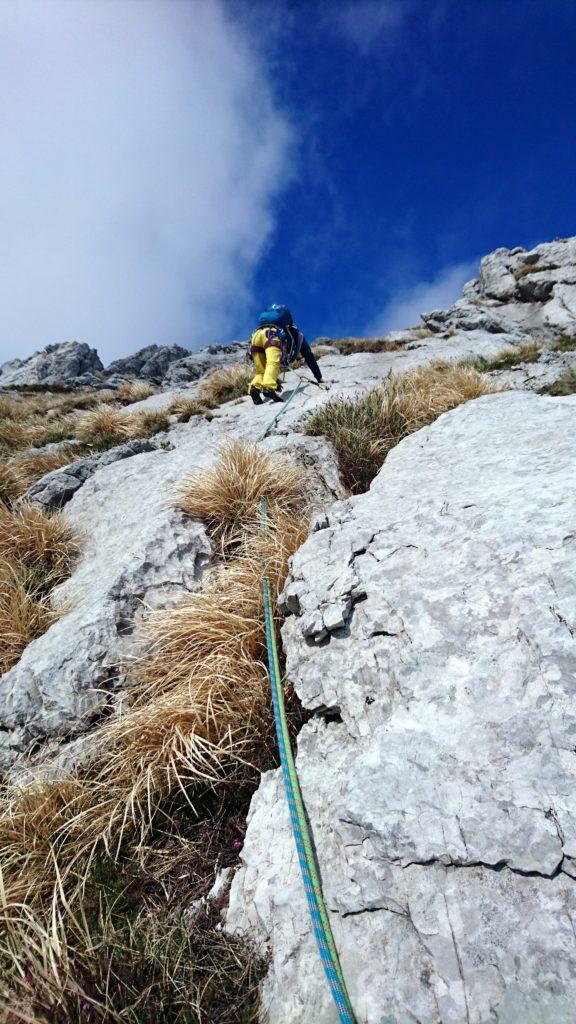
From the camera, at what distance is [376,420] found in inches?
196

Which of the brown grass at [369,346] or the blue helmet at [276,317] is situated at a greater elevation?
the brown grass at [369,346]

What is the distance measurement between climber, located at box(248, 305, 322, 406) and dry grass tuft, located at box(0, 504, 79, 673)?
15.5ft

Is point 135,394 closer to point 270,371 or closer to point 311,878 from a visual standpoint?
point 270,371

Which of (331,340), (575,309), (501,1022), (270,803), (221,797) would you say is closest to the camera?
(501,1022)

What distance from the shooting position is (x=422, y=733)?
1.57 m

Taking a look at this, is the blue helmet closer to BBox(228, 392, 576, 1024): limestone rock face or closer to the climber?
the climber

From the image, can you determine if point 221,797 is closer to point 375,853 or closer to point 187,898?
point 187,898

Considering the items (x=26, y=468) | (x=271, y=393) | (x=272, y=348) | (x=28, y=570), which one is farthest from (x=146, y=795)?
(x=272, y=348)

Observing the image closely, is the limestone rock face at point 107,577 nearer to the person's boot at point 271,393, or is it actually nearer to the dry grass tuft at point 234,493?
the dry grass tuft at point 234,493

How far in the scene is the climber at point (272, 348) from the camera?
8102mm

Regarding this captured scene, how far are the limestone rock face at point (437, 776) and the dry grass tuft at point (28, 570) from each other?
2455 millimetres

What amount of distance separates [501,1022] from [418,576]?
1472mm

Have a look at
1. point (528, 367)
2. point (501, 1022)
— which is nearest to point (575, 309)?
point (528, 367)

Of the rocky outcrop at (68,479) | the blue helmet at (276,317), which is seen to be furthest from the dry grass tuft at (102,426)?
the blue helmet at (276,317)
